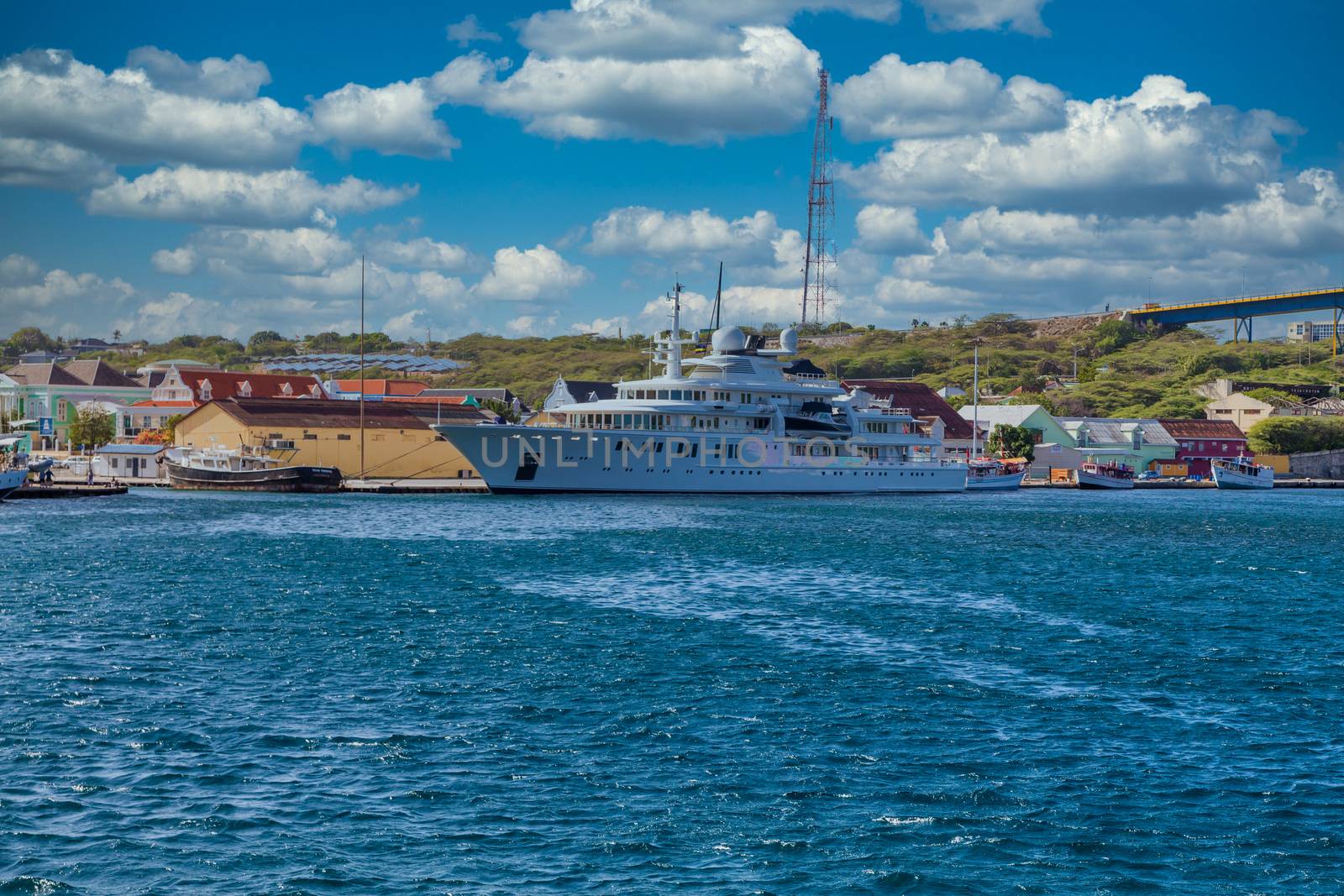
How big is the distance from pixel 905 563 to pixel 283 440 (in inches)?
1859

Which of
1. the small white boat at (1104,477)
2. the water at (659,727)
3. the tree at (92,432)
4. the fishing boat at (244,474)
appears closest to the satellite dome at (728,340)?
the fishing boat at (244,474)

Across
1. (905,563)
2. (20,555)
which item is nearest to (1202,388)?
(905,563)

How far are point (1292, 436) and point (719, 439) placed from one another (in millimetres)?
64202

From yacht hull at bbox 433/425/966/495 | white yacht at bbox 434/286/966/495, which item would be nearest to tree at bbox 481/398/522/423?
white yacht at bbox 434/286/966/495

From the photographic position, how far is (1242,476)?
95.8m

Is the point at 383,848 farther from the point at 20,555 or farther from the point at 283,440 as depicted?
the point at 283,440

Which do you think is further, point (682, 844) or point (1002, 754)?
point (1002, 754)

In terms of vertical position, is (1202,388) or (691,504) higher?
(1202,388)

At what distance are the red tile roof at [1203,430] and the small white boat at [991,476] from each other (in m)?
28.6

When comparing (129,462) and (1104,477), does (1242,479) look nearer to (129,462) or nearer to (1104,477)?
(1104,477)

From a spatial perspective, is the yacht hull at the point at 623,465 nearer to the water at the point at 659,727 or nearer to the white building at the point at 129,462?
the white building at the point at 129,462

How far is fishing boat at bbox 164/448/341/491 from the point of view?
228ft

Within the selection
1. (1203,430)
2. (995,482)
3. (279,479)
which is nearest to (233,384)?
(279,479)

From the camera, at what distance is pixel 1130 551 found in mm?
45094
